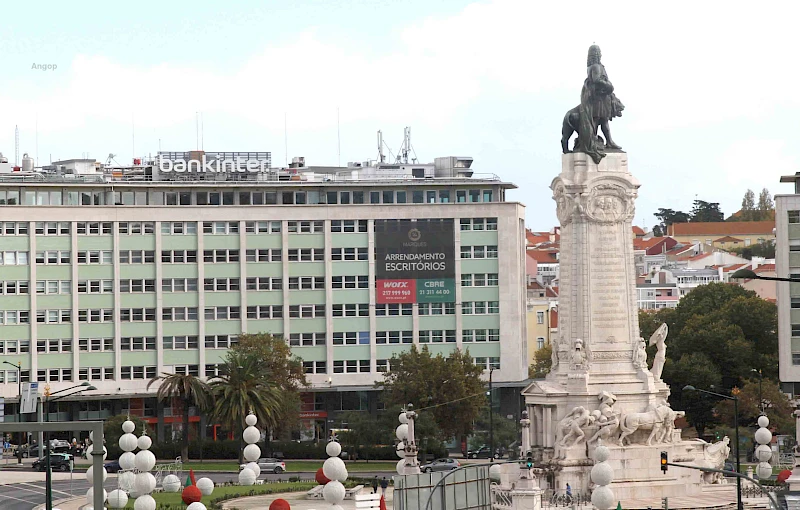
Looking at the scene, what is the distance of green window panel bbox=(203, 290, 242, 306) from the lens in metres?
116

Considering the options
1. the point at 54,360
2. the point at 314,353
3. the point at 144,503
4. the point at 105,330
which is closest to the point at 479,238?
the point at 314,353

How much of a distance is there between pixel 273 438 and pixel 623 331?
49493 millimetres

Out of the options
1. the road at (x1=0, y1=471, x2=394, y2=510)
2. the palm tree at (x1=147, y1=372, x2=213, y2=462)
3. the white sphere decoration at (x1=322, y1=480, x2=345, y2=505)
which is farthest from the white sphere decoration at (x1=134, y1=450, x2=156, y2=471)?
the palm tree at (x1=147, y1=372, x2=213, y2=462)

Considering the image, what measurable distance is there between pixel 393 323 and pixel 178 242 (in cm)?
1585

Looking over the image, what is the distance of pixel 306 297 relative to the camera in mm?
117000

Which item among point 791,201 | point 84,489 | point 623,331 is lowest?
point 84,489

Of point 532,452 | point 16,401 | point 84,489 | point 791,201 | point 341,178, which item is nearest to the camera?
point 532,452

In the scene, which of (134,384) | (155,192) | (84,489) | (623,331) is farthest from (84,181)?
(623,331)

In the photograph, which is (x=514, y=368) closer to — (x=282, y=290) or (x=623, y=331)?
(x=282, y=290)

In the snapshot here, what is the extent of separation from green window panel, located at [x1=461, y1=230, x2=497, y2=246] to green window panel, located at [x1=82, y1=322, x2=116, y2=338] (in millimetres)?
22347

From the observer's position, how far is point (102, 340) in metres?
115

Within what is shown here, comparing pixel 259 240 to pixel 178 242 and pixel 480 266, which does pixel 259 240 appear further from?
pixel 480 266

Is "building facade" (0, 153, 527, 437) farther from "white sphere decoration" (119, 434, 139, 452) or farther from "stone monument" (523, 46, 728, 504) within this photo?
"white sphere decoration" (119, 434, 139, 452)

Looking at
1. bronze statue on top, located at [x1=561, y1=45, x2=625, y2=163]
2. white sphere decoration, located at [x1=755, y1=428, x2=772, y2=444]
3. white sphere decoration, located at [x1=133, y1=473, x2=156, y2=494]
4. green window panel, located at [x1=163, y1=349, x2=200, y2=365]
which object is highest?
bronze statue on top, located at [x1=561, y1=45, x2=625, y2=163]
